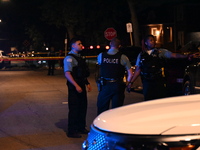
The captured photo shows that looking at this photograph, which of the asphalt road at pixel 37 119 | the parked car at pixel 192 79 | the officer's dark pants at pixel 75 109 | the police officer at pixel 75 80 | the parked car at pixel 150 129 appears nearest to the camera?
the parked car at pixel 150 129

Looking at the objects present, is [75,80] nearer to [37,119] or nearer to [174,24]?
[37,119]

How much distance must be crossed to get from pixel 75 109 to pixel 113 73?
0.99m

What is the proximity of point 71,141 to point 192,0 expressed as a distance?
4678 centimetres

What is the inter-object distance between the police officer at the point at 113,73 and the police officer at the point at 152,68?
11.0 inches

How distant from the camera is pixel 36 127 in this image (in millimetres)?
8953

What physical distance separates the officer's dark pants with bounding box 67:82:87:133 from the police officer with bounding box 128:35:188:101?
45.6 inches

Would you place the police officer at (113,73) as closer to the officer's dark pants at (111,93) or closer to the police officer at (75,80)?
the officer's dark pants at (111,93)

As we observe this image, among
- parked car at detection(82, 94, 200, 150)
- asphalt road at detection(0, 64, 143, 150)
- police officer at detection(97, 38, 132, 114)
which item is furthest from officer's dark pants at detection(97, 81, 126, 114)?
parked car at detection(82, 94, 200, 150)

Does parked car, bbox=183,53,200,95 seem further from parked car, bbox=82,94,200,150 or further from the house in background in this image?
the house in background

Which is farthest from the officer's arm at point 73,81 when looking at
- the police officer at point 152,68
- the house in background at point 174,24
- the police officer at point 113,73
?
the house in background at point 174,24

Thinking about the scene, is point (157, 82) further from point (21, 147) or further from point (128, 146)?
point (128, 146)

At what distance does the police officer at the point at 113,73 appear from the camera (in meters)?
7.63

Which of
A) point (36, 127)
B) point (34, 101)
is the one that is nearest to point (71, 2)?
point (34, 101)

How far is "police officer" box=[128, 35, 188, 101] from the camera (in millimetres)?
7715
